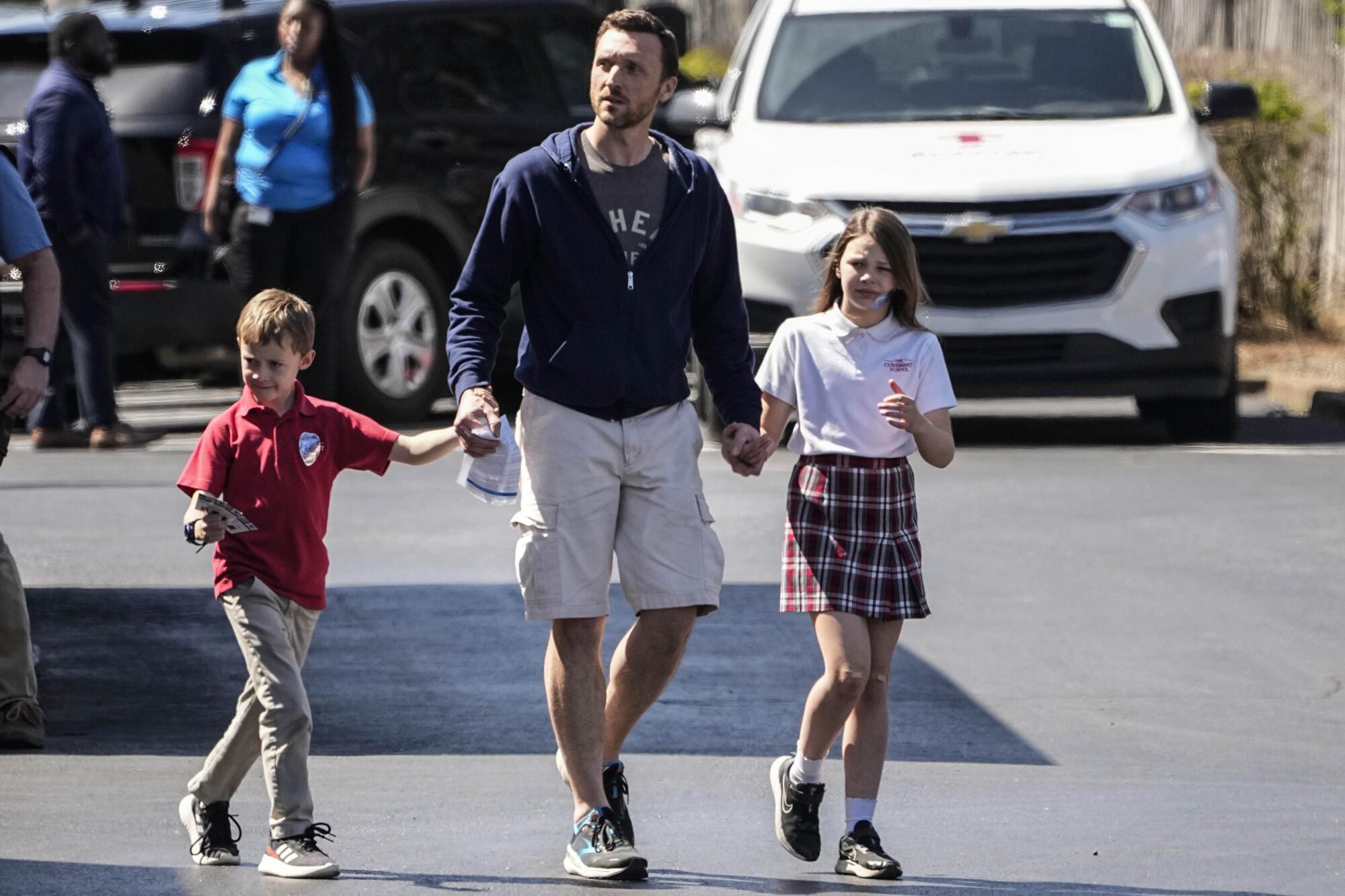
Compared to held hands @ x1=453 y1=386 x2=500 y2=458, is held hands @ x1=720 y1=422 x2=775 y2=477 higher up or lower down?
lower down

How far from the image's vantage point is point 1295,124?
1542 centimetres

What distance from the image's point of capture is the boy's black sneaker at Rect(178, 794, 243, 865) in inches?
203

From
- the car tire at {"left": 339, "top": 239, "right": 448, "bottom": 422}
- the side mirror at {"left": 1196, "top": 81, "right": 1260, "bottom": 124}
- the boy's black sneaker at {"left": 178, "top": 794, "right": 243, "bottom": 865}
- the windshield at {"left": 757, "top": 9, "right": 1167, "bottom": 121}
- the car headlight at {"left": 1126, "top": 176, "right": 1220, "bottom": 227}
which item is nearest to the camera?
the boy's black sneaker at {"left": 178, "top": 794, "right": 243, "bottom": 865}

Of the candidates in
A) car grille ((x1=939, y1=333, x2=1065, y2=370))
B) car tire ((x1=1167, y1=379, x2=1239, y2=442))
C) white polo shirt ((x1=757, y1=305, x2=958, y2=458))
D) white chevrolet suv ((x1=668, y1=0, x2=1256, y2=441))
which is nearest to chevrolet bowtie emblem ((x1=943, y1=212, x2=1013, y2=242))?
white chevrolet suv ((x1=668, y1=0, x2=1256, y2=441))

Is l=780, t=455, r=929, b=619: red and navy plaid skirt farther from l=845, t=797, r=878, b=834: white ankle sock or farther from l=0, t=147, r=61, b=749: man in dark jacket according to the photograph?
l=0, t=147, r=61, b=749: man in dark jacket

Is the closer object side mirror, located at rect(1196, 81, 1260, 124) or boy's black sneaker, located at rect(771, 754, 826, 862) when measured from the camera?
boy's black sneaker, located at rect(771, 754, 826, 862)

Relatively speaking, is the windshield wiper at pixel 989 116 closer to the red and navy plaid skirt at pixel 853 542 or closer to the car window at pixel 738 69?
the car window at pixel 738 69

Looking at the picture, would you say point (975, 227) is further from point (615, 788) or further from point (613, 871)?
point (613, 871)

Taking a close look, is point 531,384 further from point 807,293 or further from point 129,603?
point 807,293

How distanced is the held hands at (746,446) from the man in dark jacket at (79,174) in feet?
20.4

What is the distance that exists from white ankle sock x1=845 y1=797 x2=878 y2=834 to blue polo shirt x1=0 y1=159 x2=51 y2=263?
2.51 metres

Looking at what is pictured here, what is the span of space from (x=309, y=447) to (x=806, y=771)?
1.20 meters

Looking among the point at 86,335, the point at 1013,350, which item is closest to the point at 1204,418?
the point at 1013,350

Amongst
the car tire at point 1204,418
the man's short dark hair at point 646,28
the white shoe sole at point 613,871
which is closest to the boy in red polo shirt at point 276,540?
the white shoe sole at point 613,871
